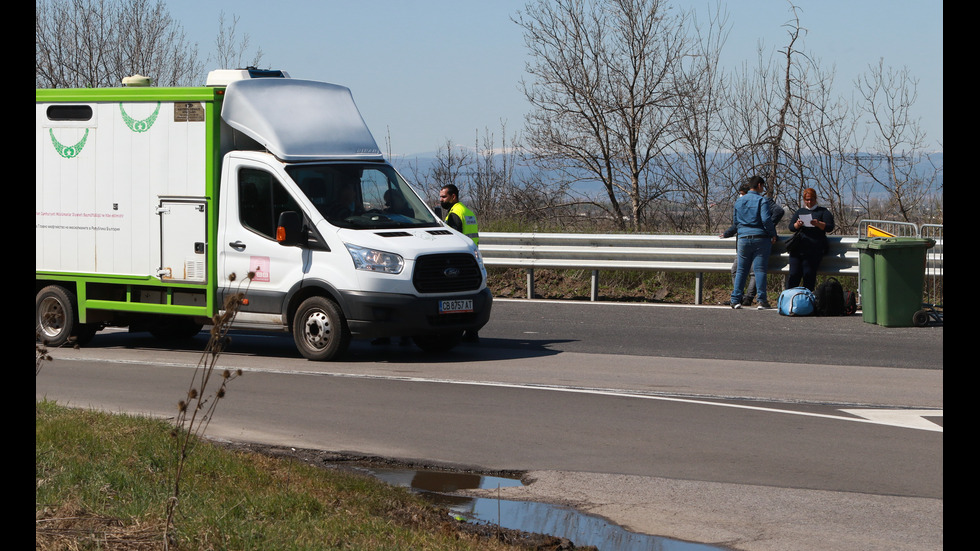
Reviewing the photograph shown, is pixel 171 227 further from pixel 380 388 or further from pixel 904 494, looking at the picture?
pixel 904 494

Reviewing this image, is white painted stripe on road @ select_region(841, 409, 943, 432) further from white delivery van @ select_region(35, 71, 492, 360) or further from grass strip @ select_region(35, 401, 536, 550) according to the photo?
white delivery van @ select_region(35, 71, 492, 360)

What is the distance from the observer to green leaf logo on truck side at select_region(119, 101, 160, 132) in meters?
12.4

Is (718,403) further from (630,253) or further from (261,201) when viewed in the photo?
(630,253)

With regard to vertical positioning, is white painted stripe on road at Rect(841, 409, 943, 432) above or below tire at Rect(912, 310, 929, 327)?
below

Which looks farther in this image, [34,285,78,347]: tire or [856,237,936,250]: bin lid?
[856,237,936,250]: bin lid

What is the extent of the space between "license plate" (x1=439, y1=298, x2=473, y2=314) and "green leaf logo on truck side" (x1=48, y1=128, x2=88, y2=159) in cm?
479

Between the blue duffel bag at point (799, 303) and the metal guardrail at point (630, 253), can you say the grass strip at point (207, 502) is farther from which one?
the metal guardrail at point (630, 253)

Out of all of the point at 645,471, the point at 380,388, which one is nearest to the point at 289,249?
the point at 380,388

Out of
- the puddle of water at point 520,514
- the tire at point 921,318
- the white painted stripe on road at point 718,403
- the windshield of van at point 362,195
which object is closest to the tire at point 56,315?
the white painted stripe on road at point 718,403

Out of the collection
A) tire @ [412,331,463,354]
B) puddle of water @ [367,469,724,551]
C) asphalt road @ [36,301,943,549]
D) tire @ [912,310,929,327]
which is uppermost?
tire @ [912,310,929,327]

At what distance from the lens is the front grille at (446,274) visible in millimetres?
11703

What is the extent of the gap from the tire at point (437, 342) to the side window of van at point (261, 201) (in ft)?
Result: 6.99

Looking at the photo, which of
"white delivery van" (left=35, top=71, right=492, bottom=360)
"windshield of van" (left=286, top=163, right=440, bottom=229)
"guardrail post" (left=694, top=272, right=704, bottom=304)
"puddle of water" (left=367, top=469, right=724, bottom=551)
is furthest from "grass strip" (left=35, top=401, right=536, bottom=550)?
"guardrail post" (left=694, top=272, right=704, bottom=304)

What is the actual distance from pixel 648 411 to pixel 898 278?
6612mm
